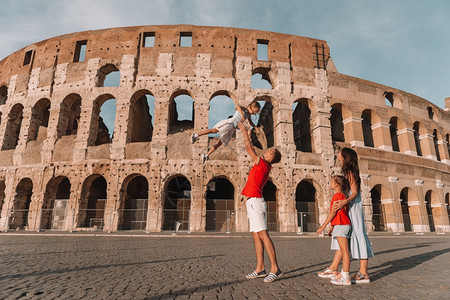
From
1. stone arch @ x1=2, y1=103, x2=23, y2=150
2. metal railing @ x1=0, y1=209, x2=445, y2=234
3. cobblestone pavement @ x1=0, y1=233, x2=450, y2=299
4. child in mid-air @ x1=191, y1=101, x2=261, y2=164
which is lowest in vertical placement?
cobblestone pavement @ x1=0, y1=233, x2=450, y2=299

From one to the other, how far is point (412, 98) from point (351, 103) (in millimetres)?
6907

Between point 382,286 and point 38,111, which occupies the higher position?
point 38,111

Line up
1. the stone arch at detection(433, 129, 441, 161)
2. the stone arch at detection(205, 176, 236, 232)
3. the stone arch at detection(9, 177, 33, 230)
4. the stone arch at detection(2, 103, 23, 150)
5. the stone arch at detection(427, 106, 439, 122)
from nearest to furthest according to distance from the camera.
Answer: the stone arch at detection(205, 176, 236, 232), the stone arch at detection(9, 177, 33, 230), the stone arch at detection(2, 103, 23, 150), the stone arch at detection(433, 129, 441, 161), the stone arch at detection(427, 106, 439, 122)

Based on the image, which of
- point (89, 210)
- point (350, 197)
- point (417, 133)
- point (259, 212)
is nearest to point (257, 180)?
point (259, 212)

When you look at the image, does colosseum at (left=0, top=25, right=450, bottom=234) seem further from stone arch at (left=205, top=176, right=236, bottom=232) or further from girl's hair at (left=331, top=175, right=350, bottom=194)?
girl's hair at (left=331, top=175, right=350, bottom=194)

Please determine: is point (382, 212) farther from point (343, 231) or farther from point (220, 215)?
point (343, 231)

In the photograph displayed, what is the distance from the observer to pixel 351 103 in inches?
728

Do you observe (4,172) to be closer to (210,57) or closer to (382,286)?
(210,57)

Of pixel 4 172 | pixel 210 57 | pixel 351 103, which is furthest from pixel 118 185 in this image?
pixel 351 103

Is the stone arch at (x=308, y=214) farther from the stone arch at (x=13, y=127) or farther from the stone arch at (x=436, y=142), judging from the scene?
the stone arch at (x=13, y=127)

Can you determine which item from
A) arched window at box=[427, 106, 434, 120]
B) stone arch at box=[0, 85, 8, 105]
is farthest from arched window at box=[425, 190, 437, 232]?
stone arch at box=[0, 85, 8, 105]

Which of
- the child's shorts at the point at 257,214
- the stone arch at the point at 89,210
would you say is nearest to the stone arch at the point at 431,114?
the child's shorts at the point at 257,214

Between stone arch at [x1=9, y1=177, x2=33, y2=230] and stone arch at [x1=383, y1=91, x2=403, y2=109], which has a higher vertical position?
stone arch at [x1=383, y1=91, x2=403, y2=109]

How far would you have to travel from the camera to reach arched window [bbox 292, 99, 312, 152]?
1954 cm
